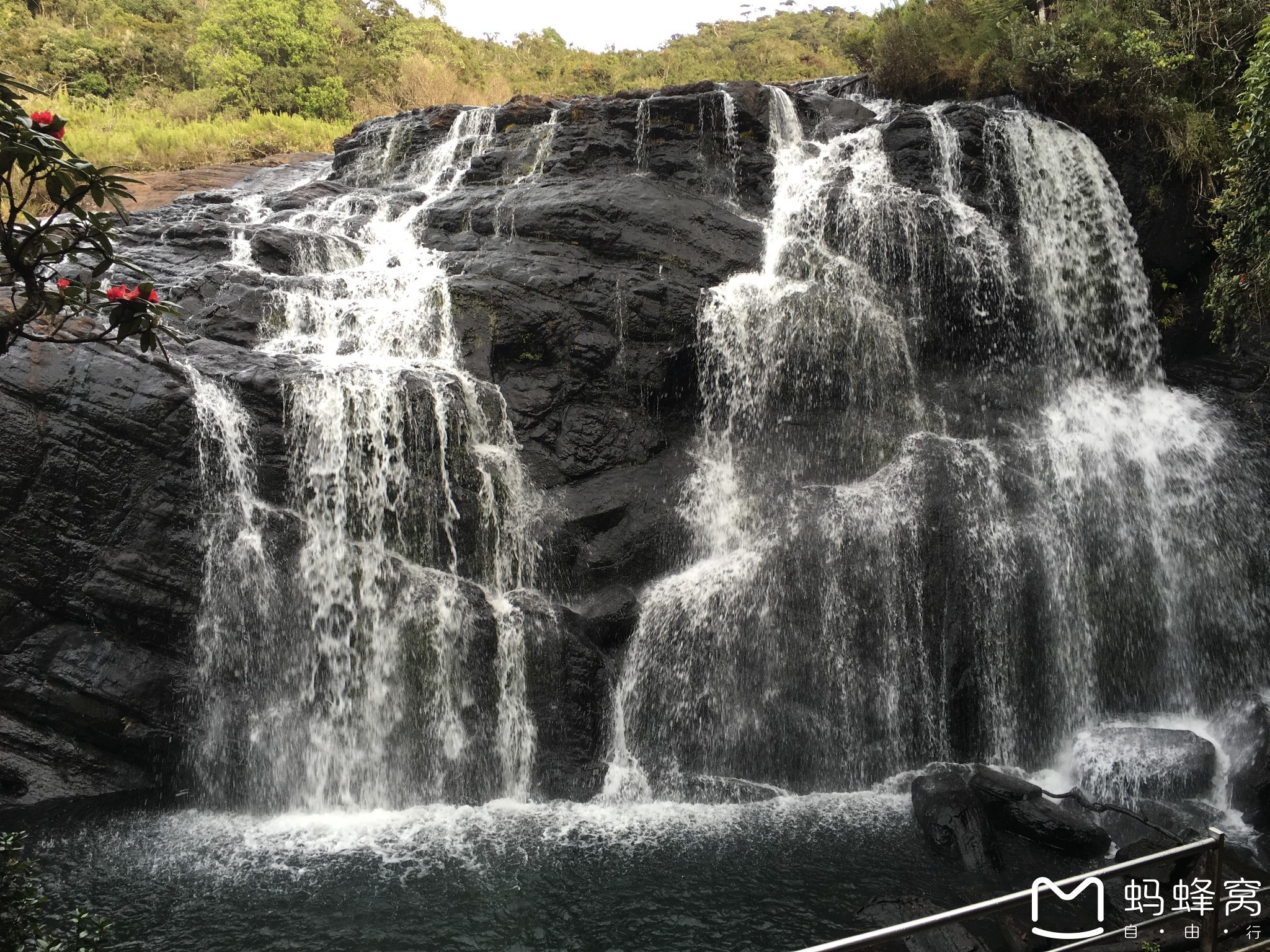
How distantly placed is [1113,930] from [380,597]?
27.0 feet

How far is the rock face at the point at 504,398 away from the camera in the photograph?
941 cm

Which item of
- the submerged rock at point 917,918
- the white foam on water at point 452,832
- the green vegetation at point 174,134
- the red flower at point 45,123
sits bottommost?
the submerged rock at point 917,918

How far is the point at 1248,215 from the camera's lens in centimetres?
1068

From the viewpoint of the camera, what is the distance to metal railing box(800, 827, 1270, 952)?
332 centimetres

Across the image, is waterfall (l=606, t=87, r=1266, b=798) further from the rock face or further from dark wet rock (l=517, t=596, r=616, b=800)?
the rock face

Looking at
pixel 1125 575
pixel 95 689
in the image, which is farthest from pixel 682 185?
pixel 95 689

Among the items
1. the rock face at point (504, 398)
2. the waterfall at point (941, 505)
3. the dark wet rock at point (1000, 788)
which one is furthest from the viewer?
the waterfall at point (941, 505)

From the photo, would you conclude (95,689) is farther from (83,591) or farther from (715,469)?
(715,469)

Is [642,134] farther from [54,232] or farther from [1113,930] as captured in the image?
[1113,930]

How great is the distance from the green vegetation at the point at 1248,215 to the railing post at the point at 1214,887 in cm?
896

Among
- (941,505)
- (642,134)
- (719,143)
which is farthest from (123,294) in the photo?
(719,143)

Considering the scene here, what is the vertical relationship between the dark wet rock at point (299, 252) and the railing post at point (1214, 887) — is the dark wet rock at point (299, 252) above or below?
above

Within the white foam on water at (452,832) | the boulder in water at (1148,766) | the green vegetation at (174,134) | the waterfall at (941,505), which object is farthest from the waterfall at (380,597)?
the green vegetation at (174,134)

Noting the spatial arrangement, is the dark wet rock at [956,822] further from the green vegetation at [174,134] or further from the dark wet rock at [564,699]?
the green vegetation at [174,134]
